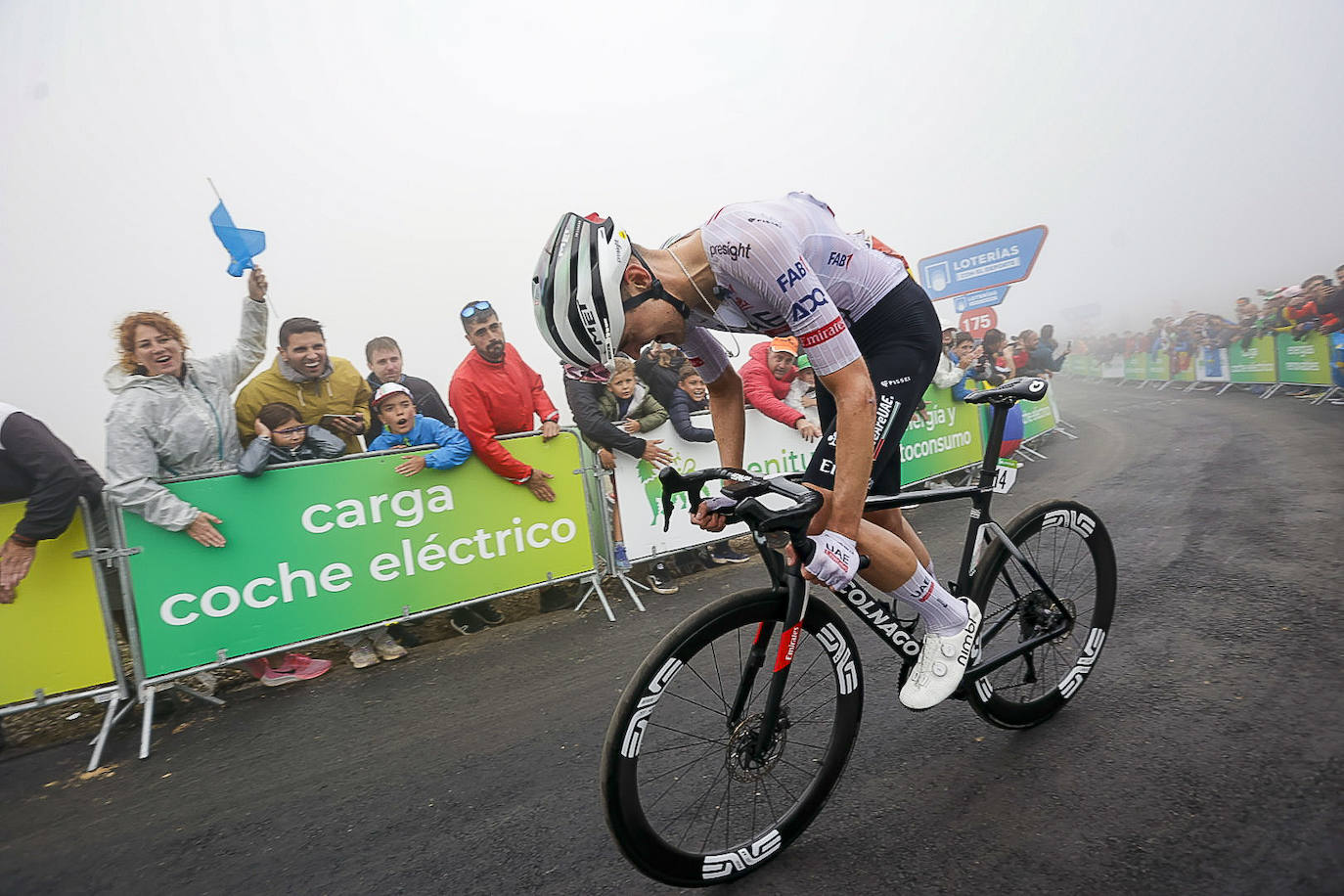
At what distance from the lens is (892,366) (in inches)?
90.2

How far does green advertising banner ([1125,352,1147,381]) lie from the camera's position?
2289 centimetres

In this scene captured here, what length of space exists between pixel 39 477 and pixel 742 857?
437 centimetres

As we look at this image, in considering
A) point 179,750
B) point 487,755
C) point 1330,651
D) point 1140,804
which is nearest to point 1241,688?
point 1330,651

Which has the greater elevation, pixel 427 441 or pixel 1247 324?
pixel 1247 324

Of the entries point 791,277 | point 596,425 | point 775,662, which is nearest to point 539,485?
point 596,425

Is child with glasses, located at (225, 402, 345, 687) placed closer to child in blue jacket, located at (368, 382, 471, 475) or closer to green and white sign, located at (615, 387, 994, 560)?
child in blue jacket, located at (368, 382, 471, 475)

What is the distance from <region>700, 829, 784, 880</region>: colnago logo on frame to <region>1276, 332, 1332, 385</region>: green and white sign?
14877 millimetres

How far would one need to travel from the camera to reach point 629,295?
2.04 meters

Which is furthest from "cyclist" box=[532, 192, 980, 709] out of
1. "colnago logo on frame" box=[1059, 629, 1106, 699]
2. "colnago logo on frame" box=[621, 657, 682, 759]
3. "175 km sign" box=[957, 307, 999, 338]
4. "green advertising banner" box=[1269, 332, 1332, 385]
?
"green advertising banner" box=[1269, 332, 1332, 385]

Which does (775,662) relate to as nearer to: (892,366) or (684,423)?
(892,366)

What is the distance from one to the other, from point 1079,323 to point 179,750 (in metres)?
33.0

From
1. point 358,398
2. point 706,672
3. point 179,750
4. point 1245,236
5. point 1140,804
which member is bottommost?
point 179,750

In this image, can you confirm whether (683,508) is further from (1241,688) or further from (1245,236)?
(1245,236)

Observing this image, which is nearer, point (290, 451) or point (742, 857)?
point (742, 857)
